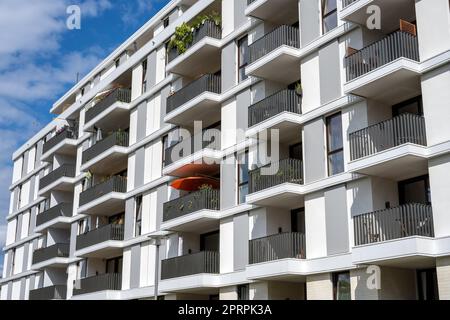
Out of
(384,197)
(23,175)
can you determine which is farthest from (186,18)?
(23,175)

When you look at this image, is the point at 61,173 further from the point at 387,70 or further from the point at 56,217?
the point at 387,70

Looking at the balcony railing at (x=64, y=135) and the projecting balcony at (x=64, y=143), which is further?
the balcony railing at (x=64, y=135)

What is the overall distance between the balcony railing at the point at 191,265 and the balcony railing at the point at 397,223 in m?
8.54

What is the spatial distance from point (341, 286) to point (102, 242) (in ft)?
56.2

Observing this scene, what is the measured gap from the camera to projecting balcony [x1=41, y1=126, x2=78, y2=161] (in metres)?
44.2

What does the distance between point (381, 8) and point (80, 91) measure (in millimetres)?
29729

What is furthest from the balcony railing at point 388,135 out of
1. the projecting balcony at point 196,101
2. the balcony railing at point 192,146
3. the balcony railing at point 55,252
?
the balcony railing at point 55,252

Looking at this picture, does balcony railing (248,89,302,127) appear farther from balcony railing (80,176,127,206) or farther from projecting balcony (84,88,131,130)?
projecting balcony (84,88,131,130)

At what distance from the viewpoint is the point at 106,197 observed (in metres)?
35.7

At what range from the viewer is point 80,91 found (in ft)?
153

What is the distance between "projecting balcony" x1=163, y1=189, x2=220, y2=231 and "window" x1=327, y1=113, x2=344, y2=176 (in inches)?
260

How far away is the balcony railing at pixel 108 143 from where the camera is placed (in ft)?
120

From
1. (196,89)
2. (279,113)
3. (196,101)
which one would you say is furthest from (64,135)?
(279,113)

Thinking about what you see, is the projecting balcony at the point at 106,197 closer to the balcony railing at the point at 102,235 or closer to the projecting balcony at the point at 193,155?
the balcony railing at the point at 102,235
